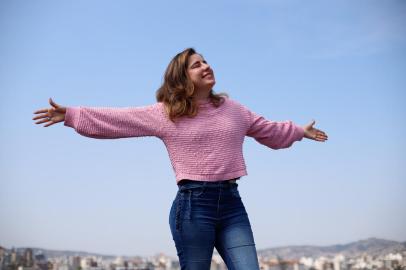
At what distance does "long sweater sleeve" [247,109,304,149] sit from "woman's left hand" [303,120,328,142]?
0.20 feet

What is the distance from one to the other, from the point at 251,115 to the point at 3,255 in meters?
72.0

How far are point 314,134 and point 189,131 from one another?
1192mm

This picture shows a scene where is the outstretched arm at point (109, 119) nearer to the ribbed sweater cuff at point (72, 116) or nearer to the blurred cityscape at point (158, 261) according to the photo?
the ribbed sweater cuff at point (72, 116)

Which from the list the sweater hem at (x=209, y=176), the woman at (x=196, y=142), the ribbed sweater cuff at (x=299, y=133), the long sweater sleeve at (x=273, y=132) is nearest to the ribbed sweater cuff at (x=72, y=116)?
the woman at (x=196, y=142)

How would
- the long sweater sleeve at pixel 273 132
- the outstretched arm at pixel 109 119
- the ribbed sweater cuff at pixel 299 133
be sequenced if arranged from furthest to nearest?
the ribbed sweater cuff at pixel 299 133
the long sweater sleeve at pixel 273 132
the outstretched arm at pixel 109 119

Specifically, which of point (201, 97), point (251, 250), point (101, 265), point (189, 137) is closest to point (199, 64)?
point (201, 97)

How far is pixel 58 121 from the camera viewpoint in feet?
11.3

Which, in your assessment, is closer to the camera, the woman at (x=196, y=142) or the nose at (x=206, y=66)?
the woman at (x=196, y=142)

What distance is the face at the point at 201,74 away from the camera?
11.3 ft

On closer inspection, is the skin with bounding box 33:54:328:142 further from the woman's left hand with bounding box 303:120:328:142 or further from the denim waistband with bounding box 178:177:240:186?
the woman's left hand with bounding box 303:120:328:142

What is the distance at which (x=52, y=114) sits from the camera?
A: 11.3 feet

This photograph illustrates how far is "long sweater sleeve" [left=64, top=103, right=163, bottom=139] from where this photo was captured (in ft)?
11.2

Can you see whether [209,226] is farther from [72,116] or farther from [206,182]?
[72,116]

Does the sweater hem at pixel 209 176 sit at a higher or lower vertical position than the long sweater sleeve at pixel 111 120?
lower
